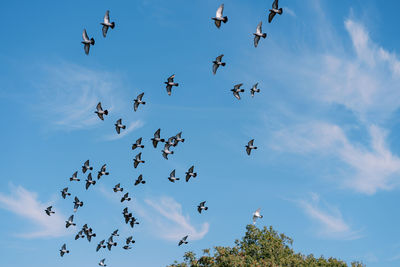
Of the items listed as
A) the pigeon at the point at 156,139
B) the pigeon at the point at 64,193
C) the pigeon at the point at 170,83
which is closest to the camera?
the pigeon at the point at 170,83

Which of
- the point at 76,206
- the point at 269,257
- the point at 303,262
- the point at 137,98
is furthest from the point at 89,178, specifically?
the point at 303,262

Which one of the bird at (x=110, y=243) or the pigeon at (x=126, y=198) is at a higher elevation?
the pigeon at (x=126, y=198)

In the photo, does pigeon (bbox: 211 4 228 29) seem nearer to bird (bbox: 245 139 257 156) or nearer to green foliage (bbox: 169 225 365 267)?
bird (bbox: 245 139 257 156)

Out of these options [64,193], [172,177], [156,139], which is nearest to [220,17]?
[156,139]

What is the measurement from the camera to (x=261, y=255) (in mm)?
57750

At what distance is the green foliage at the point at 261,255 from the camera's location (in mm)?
50394

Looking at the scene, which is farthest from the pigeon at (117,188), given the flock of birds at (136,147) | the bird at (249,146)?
the bird at (249,146)

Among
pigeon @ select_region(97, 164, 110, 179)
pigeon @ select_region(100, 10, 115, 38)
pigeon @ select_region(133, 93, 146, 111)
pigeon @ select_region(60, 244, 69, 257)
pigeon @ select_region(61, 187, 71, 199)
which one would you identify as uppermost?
pigeon @ select_region(100, 10, 115, 38)

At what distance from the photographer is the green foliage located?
165 ft

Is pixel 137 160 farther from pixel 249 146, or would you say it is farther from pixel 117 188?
pixel 249 146

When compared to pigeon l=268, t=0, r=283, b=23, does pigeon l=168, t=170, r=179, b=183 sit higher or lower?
lower

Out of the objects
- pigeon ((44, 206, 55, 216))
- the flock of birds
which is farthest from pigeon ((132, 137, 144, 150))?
pigeon ((44, 206, 55, 216))

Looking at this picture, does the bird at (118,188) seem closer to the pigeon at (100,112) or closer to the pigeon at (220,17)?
the pigeon at (100,112)

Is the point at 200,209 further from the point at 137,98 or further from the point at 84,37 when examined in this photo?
the point at 84,37
